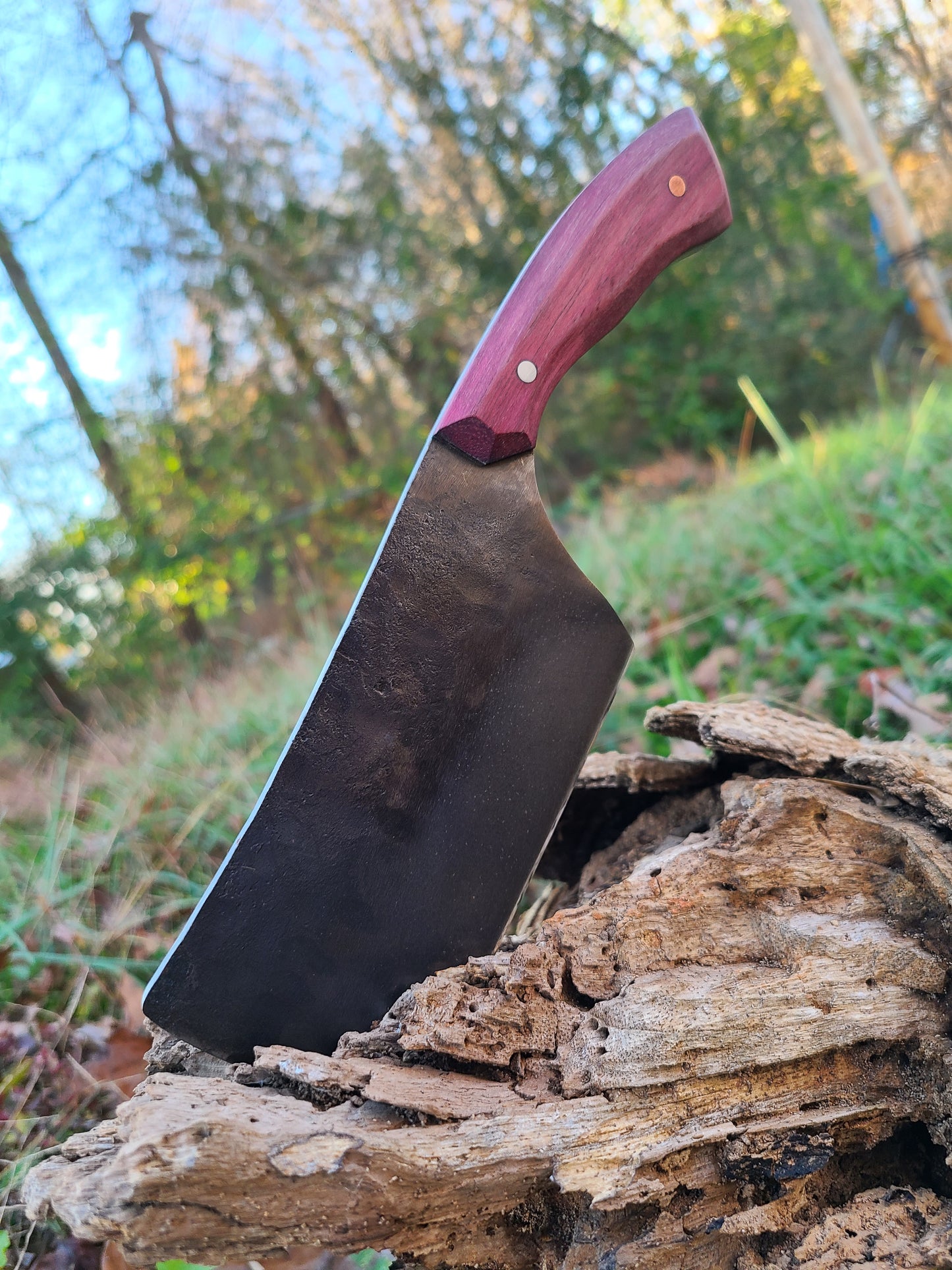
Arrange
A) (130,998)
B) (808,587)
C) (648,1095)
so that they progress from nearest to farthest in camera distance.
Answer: (648,1095) → (130,998) → (808,587)

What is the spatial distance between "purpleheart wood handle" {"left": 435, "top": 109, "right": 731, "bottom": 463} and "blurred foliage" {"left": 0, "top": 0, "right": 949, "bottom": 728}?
21.8ft

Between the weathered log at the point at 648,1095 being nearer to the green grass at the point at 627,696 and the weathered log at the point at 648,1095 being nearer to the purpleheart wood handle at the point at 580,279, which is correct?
the purpleheart wood handle at the point at 580,279

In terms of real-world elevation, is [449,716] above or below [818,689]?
above

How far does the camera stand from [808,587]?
2973mm

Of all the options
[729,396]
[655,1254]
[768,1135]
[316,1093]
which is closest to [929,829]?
[768,1135]

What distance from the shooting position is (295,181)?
8406mm

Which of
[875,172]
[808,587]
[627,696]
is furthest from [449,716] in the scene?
[875,172]

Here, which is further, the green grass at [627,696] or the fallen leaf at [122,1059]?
the green grass at [627,696]

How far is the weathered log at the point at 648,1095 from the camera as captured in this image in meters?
0.87

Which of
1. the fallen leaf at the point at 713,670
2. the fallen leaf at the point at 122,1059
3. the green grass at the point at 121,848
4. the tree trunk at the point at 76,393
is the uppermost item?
the tree trunk at the point at 76,393

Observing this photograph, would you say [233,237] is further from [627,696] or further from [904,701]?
[904,701]

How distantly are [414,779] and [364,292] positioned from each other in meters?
8.51

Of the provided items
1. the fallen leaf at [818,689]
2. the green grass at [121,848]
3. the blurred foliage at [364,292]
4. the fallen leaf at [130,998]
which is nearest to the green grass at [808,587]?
the fallen leaf at [818,689]

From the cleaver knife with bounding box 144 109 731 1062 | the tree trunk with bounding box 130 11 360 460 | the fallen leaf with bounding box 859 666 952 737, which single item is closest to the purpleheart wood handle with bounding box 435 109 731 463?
the cleaver knife with bounding box 144 109 731 1062
